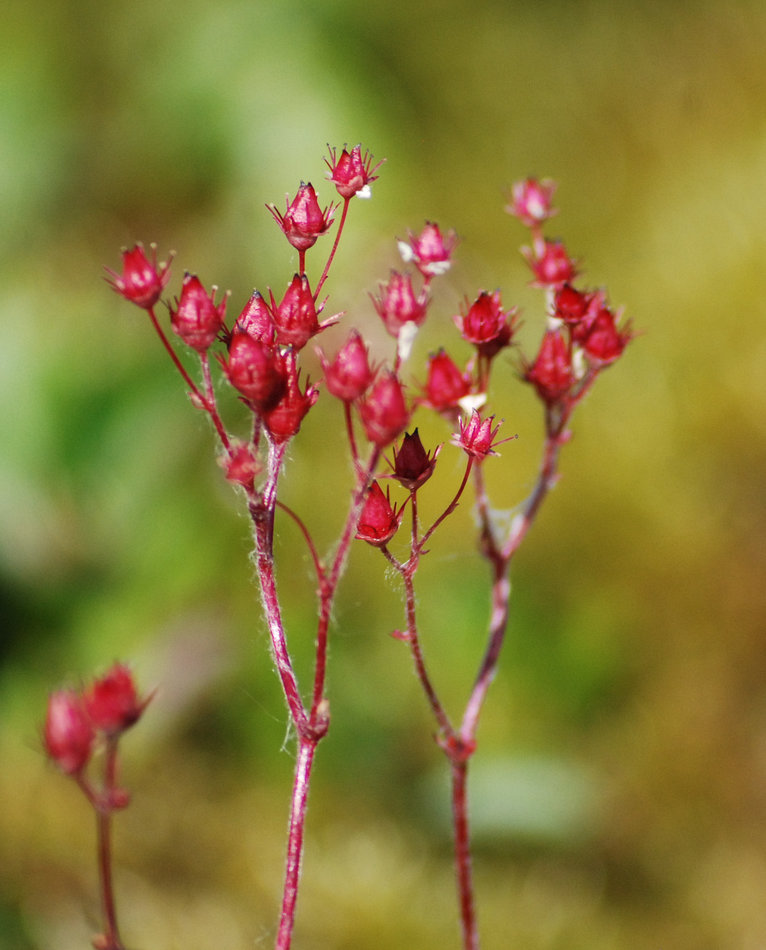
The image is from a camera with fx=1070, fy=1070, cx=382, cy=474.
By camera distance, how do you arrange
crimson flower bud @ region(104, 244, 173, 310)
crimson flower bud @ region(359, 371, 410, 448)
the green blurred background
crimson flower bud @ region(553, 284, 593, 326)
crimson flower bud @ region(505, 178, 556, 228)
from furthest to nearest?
1. the green blurred background
2. crimson flower bud @ region(505, 178, 556, 228)
3. crimson flower bud @ region(553, 284, 593, 326)
4. crimson flower bud @ region(104, 244, 173, 310)
5. crimson flower bud @ region(359, 371, 410, 448)

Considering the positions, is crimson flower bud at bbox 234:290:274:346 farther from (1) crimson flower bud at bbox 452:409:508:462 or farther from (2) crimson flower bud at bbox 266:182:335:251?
(1) crimson flower bud at bbox 452:409:508:462

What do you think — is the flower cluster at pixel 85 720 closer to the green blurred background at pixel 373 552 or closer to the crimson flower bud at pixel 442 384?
the crimson flower bud at pixel 442 384

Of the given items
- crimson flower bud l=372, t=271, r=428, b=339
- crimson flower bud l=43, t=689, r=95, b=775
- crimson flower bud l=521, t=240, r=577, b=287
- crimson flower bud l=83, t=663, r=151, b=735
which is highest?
crimson flower bud l=521, t=240, r=577, b=287

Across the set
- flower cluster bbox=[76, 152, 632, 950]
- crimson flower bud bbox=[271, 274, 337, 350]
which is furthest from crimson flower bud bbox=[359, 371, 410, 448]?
crimson flower bud bbox=[271, 274, 337, 350]

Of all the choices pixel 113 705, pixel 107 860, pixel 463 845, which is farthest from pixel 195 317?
pixel 463 845

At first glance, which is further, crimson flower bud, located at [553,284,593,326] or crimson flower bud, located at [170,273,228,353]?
crimson flower bud, located at [553,284,593,326]

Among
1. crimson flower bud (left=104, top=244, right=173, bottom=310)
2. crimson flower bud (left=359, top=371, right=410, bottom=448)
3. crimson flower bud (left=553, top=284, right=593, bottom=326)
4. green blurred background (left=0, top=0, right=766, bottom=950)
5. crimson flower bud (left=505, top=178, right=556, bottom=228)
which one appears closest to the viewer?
crimson flower bud (left=359, top=371, right=410, bottom=448)

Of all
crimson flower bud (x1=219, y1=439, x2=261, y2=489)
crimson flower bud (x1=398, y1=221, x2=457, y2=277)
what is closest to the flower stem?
crimson flower bud (x1=219, y1=439, x2=261, y2=489)

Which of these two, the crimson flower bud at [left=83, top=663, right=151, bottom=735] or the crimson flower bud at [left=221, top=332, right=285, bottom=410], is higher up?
the crimson flower bud at [left=221, top=332, right=285, bottom=410]
